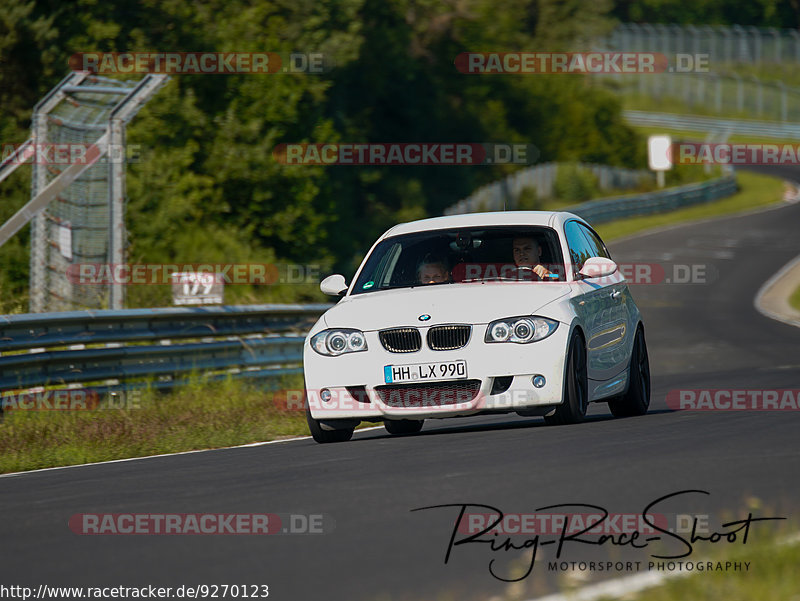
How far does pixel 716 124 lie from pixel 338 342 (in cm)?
8070

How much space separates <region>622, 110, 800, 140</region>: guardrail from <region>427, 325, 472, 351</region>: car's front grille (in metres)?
73.3

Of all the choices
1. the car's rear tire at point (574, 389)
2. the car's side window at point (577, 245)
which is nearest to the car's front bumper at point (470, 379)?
the car's rear tire at point (574, 389)

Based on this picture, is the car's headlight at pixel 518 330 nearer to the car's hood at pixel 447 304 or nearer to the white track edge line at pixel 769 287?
the car's hood at pixel 447 304

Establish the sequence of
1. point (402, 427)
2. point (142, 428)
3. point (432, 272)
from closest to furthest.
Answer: point (432, 272) < point (402, 427) < point (142, 428)

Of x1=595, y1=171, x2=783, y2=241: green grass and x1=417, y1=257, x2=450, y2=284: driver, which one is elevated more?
x1=417, y1=257, x2=450, y2=284: driver

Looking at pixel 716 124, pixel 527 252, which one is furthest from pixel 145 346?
pixel 716 124

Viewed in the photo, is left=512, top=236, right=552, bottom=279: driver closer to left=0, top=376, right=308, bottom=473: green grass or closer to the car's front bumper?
the car's front bumper

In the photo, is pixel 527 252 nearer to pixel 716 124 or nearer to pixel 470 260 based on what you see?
pixel 470 260

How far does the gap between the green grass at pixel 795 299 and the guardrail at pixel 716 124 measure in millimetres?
49261

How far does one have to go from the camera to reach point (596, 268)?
1036 cm

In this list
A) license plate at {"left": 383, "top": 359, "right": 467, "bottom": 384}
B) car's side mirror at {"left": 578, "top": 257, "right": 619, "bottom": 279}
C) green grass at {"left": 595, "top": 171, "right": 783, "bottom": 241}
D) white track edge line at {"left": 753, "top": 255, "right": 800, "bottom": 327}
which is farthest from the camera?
green grass at {"left": 595, "top": 171, "right": 783, "bottom": 241}

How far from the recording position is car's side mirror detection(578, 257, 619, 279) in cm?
1036

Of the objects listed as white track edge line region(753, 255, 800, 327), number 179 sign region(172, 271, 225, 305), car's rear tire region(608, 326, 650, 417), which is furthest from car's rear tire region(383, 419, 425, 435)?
white track edge line region(753, 255, 800, 327)

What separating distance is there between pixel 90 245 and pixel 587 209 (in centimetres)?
3279
